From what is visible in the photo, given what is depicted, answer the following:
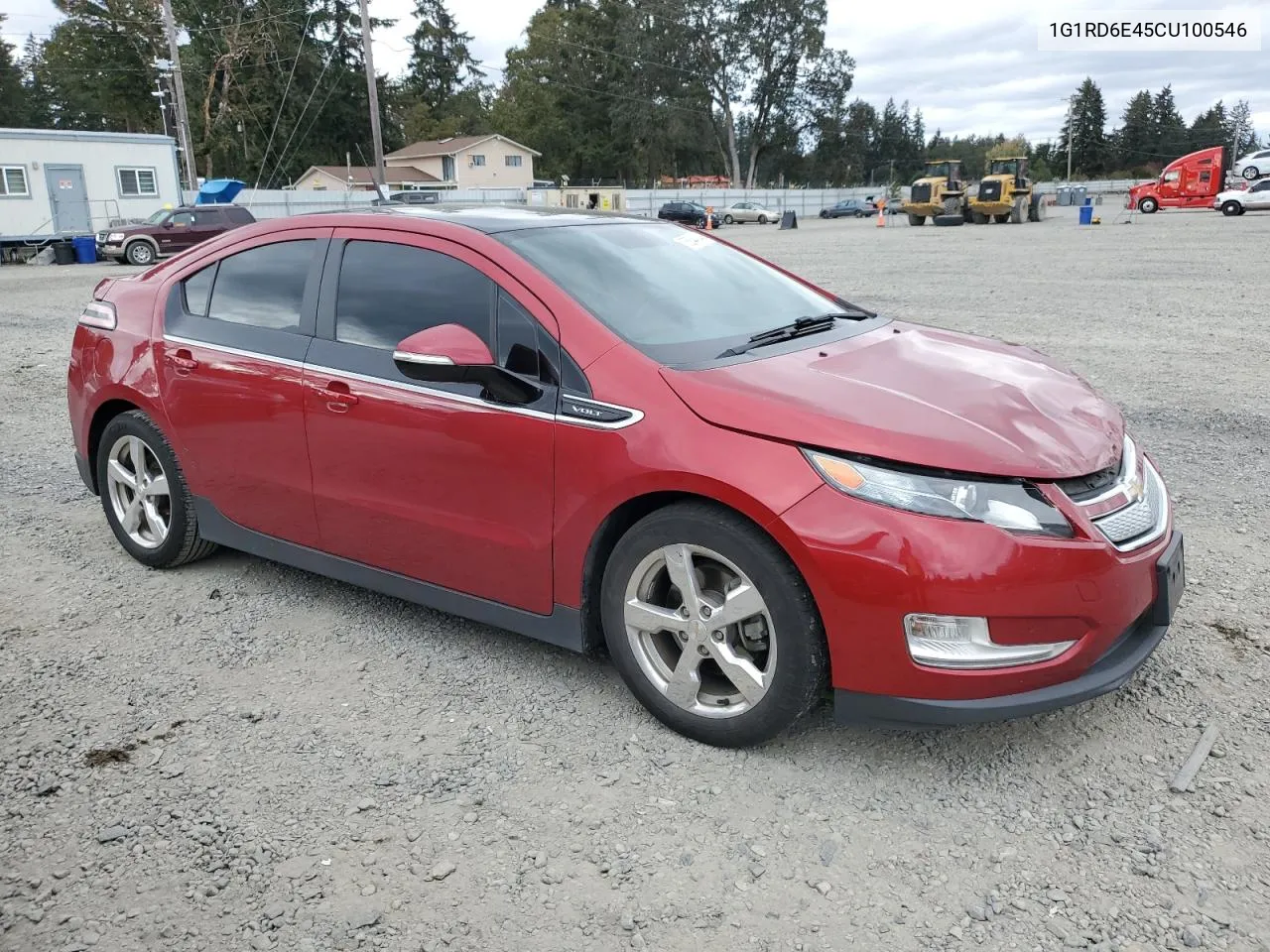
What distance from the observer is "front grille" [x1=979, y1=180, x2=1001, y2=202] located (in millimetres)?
36156

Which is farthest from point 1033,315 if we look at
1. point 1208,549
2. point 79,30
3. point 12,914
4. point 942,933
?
point 79,30

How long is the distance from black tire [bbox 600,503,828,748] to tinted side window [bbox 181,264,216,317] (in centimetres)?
241

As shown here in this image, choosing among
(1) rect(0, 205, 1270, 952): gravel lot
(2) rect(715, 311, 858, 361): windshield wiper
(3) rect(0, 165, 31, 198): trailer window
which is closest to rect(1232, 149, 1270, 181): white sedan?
(1) rect(0, 205, 1270, 952): gravel lot

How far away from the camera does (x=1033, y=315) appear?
11828 millimetres

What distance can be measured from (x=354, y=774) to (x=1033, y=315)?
1086 centimetres

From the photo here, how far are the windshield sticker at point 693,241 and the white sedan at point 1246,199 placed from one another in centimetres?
3975

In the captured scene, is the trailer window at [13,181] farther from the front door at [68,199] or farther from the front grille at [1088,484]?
the front grille at [1088,484]

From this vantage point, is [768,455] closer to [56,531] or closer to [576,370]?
[576,370]

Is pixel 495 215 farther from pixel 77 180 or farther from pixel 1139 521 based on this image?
pixel 77 180

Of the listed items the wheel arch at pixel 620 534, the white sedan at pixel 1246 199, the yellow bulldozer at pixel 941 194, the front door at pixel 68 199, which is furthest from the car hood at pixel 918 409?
the white sedan at pixel 1246 199

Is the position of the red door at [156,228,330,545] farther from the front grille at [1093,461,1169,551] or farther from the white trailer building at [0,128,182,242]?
the white trailer building at [0,128,182,242]

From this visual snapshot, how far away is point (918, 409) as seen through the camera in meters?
2.86

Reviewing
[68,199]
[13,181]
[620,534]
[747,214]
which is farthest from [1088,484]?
[747,214]

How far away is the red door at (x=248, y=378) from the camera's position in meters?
3.87
